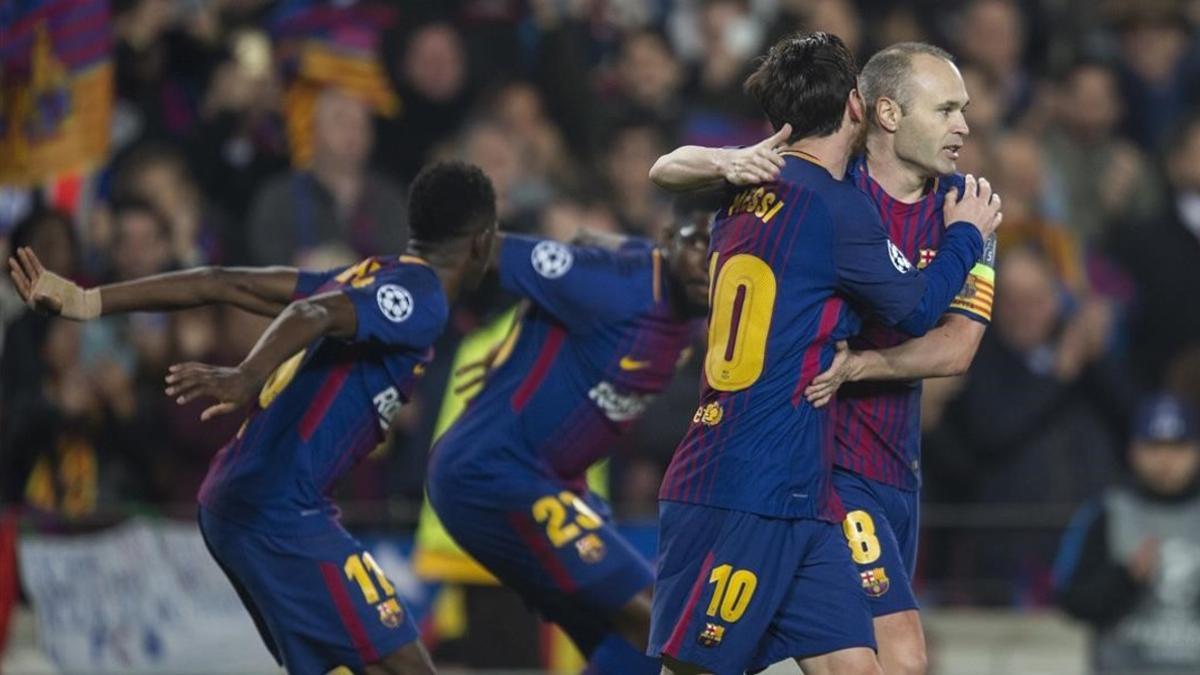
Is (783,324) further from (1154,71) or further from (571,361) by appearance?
(1154,71)

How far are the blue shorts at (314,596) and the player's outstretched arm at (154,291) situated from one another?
29.0 inches

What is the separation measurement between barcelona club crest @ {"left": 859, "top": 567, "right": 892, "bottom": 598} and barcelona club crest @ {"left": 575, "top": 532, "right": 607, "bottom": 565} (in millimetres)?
1565

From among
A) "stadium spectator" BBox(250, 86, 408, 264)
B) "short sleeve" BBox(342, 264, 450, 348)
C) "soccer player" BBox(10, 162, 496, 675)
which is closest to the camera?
"short sleeve" BBox(342, 264, 450, 348)

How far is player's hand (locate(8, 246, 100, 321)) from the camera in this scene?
6.81 meters

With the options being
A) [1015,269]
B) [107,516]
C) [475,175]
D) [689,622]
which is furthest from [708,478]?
[1015,269]

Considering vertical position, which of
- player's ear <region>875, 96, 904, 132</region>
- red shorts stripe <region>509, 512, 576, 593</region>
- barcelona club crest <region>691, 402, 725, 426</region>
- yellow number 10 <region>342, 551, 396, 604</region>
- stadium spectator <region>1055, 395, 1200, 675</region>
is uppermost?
player's ear <region>875, 96, 904, 132</region>

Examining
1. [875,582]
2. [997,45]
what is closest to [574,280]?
[875,582]

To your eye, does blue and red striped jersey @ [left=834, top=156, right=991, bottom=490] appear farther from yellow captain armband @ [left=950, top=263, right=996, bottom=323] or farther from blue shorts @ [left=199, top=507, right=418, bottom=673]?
blue shorts @ [left=199, top=507, right=418, bottom=673]

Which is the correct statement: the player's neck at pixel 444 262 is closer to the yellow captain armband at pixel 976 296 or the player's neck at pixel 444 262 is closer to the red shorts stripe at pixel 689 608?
the red shorts stripe at pixel 689 608

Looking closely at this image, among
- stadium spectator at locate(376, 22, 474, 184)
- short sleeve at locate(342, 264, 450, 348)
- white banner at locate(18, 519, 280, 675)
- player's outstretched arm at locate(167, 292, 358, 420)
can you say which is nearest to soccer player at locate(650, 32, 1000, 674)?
short sleeve at locate(342, 264, 450, 348)

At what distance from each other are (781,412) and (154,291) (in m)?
2.07

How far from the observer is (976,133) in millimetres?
13297

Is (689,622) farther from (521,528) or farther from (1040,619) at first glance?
(1040,619)

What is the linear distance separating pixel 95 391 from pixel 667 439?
9.77 feet
